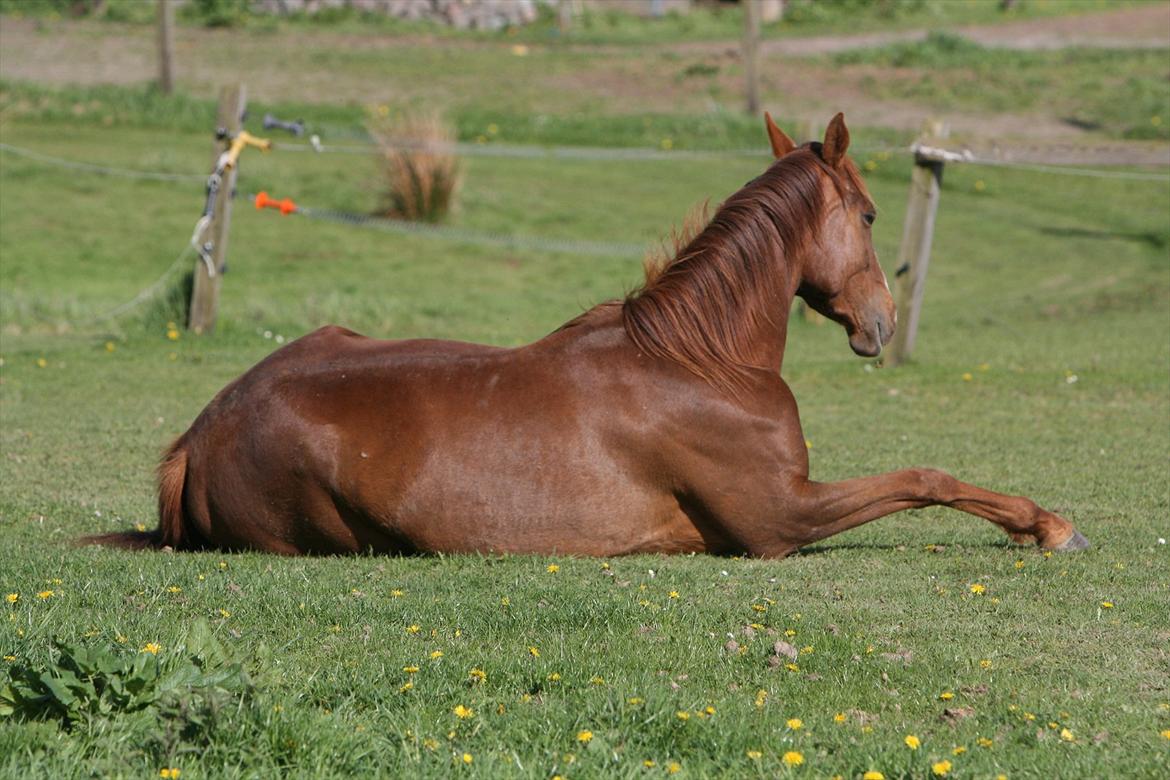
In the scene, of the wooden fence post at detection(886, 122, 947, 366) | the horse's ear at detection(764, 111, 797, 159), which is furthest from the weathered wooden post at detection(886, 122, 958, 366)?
the horse's ear at detection(764, 111, 797, 159)

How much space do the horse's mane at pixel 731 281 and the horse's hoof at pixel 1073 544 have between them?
1.46 m

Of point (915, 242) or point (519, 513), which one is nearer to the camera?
point (519, 513)

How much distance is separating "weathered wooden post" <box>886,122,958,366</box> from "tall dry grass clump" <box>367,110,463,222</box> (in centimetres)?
694

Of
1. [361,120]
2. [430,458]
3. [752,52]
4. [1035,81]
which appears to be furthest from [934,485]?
[1035,81]

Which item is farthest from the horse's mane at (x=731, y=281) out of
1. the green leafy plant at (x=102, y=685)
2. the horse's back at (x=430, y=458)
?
the green leafy plant at (x=102, y=685)

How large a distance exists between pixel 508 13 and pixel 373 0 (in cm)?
330

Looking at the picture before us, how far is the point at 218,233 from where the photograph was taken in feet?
41.0

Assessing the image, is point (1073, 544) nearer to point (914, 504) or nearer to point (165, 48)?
point (914, 504)

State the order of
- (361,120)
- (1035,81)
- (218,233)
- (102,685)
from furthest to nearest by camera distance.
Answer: (1035,81), (361,120), (218,233), (102,685)

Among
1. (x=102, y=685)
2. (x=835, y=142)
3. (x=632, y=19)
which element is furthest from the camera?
(x=632, y=19)

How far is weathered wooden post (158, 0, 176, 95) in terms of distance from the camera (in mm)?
22953

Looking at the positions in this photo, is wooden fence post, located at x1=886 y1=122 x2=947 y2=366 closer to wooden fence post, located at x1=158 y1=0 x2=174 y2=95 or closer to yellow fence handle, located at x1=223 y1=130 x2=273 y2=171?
yellow fence handle, located at x1=223 y1=130 x2=273 y2=171

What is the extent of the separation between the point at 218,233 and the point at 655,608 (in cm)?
850

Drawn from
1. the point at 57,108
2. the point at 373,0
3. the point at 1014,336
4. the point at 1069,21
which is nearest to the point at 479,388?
the point at 1014,336
